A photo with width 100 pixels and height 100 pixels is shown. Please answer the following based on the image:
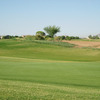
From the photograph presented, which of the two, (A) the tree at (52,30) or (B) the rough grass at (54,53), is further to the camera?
(A) the tree at (52,30)

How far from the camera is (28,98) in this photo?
17.7 feet

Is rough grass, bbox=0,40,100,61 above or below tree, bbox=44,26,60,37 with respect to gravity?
below

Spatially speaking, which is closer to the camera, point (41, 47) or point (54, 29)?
point (41, 47)

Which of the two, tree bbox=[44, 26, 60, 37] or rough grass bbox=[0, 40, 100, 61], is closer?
rough grass bbox=[0, 40, 100, 61]

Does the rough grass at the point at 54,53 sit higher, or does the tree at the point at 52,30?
the tree at the point at 52,30

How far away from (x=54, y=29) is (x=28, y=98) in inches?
3226

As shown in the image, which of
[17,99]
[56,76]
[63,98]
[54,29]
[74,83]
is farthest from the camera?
[54,29]

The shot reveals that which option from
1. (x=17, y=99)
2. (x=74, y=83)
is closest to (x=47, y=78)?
(x=74, y=83)

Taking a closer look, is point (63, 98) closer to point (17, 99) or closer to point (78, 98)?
point (78, 98)

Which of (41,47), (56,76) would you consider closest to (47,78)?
(56,76)

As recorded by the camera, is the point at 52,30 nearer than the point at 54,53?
No

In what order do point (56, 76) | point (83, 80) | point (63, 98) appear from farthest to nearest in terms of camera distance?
point (56, 76)
point (83, 80)
point (63, 98)

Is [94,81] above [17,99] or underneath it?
underneath

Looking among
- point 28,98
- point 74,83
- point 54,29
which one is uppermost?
Result: point 54,29
